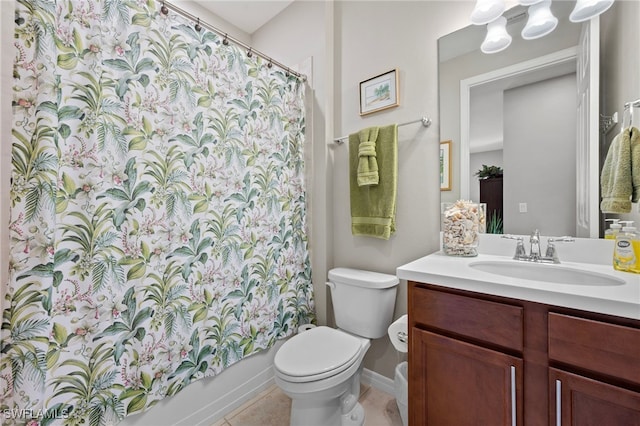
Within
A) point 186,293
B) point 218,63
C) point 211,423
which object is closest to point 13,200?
point 186,293

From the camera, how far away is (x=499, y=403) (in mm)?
901

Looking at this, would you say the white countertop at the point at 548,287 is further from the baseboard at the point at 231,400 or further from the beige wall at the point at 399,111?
the baseboard at the point at 231,400

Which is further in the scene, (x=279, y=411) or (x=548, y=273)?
(x=279, y=411)

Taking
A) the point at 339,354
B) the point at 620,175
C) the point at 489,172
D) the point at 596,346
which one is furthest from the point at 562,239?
the point at 339,354

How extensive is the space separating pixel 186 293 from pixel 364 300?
3.08 feet

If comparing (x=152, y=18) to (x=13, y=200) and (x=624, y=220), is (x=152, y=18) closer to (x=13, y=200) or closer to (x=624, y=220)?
(x=13, y=200)

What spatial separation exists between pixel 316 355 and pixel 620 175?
1.40 meters

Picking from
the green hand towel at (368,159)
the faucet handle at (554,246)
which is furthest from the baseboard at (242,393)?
the green hand towel at (368,159)

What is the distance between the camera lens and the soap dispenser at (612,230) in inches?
Result: 41.3

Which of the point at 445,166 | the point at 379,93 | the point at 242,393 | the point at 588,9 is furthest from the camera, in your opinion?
the point at 379,93

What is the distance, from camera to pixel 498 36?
1307mm

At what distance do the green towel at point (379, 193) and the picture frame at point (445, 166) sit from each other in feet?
0.80

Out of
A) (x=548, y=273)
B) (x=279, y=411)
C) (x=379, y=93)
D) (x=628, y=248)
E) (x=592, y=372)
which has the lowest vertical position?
(x=279, y=411)

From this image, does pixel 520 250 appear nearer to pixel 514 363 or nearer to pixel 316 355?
pixel 514 363
